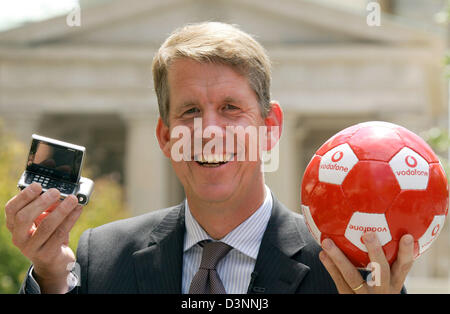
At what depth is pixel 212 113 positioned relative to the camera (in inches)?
140

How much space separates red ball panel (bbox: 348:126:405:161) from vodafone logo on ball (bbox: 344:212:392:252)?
296 millimetres

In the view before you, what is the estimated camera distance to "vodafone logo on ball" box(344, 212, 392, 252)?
2863 millimetres

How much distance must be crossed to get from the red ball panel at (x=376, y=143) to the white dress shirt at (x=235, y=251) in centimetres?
96

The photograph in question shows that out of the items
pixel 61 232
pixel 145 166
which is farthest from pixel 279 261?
pixel 145 166

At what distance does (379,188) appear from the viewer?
9.68ft

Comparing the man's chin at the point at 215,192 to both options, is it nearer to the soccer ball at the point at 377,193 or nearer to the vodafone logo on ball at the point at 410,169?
the soccer ball at the point at 377,193

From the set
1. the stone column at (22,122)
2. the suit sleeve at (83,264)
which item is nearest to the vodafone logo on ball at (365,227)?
the suit sleeve at (83,264)

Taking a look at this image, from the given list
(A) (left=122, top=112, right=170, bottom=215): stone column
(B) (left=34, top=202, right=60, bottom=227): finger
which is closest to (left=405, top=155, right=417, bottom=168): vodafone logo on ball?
(B) (left=34, top=202, right=60, bottom=227): finger

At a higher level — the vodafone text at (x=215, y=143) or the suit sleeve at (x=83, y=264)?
the vodafone text at (x=215, y=143)

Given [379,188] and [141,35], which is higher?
[141,35]

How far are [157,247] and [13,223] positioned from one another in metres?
1.01

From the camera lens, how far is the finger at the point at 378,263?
2.80 meters
